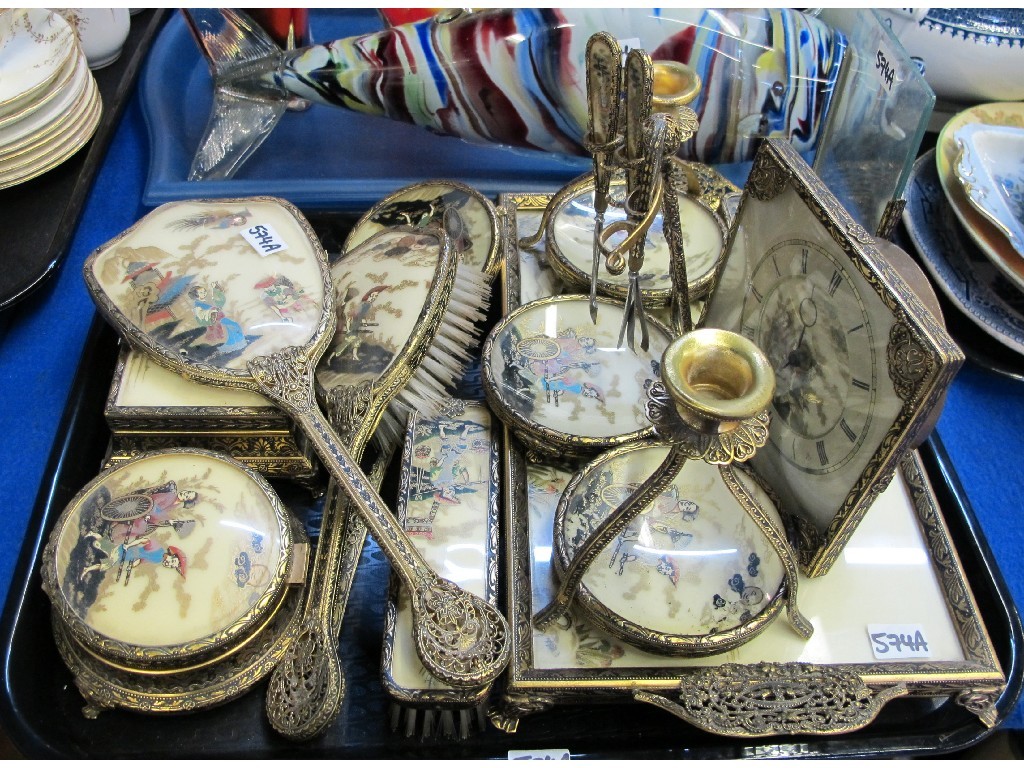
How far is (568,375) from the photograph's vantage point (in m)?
0.98

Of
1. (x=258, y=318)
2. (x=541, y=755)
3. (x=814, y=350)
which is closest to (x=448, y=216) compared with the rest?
(x=258, y=318)

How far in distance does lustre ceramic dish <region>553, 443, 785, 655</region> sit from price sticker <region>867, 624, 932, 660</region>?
4.6 inches

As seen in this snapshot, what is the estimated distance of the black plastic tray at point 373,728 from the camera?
81cm

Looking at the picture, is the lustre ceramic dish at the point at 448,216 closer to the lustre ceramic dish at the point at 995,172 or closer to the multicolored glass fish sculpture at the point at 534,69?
the multicolored glass fish sculpture at the point at 534,69

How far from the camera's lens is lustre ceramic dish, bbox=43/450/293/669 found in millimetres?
768

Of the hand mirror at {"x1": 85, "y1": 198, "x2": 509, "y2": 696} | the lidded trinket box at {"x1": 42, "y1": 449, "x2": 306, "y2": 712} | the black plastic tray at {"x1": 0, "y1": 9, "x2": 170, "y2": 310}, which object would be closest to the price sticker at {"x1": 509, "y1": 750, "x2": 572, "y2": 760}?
the hand mirror at {"x1": 85, "y1": 198, "x2": 509, "y2": 696}

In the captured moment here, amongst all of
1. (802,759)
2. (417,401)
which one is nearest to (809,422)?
(802,759)

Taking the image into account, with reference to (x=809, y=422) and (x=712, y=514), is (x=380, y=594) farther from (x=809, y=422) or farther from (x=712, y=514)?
(x=809, y=422)

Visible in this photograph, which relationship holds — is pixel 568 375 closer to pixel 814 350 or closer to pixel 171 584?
pixel 814 350

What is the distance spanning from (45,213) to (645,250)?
950 millimetres

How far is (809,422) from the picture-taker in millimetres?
793

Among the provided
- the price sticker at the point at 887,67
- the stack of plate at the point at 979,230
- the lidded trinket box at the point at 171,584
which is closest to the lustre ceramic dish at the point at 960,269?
the stack of plate at the point at 979,230

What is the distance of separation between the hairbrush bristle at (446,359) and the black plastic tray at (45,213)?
638mm

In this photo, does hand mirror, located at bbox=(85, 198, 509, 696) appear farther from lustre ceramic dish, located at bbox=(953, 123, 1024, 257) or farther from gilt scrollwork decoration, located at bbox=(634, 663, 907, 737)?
lustre ceramic dish, located at bbox=(953, 123, 1024, 257)
